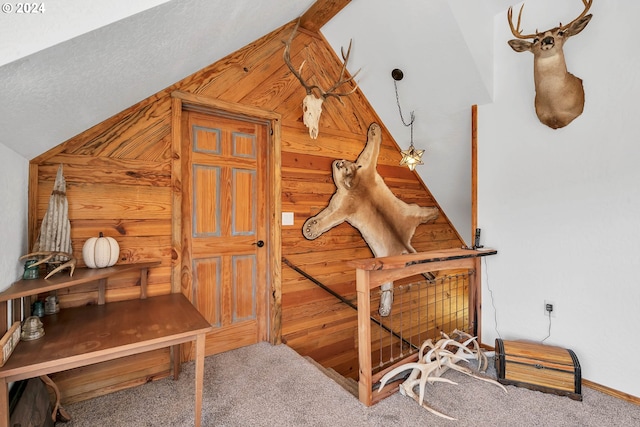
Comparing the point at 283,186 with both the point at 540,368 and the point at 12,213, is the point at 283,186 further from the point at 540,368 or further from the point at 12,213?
the point at 540,368

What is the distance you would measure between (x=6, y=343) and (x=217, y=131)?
6.21 feet

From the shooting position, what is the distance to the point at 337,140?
3340mm

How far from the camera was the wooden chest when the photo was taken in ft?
6.66

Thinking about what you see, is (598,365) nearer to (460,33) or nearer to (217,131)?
(460,33)

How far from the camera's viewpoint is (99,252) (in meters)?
1.94

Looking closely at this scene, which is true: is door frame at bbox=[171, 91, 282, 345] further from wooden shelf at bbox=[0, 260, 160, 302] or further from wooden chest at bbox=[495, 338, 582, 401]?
wooden chest at bbox=[495, 338, 582, 401]

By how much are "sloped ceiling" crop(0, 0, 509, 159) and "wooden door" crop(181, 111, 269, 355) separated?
1.83 ft

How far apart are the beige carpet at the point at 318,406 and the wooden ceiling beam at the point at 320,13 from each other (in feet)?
9.81

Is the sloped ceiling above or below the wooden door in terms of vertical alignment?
above

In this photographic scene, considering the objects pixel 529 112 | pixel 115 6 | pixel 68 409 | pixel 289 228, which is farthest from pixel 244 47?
pixel 68 409

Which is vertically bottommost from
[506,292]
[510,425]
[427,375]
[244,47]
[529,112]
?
[510,425]

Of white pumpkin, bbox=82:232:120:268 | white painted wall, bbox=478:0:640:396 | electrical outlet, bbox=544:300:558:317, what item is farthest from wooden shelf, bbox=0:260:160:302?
electrical outlet, bbox=544:300:558:317

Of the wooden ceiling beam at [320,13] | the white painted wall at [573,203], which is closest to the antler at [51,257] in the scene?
the wooden ceiling beam at [320,13]

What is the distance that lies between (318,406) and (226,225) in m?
1.56
